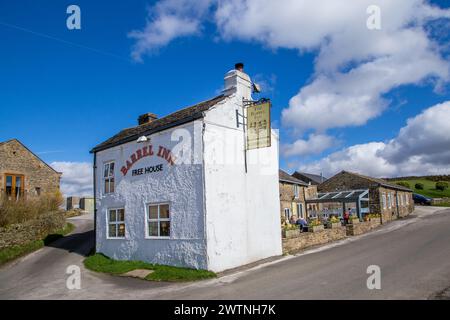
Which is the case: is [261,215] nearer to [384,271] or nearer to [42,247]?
[384,271]

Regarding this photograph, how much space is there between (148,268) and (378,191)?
2301cm

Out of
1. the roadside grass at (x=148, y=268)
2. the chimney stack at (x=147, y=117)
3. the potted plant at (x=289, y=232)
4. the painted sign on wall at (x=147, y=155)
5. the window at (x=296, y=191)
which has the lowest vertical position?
the roadside grass at (x=148, y=268)

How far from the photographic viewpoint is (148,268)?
46.1 ft

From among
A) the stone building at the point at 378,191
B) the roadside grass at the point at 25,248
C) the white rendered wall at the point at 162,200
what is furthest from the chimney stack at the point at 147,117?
the stone building at the point at 378,191

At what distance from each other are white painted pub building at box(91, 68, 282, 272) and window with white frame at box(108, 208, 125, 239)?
0.04 metres

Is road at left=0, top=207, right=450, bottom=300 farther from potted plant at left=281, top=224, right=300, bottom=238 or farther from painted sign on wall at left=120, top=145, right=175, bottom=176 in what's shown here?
painted sign on wall at left=120, top=145, right=175, bottom=176

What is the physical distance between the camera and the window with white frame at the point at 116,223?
1659 centimetres

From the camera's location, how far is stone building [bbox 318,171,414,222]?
1222 inches

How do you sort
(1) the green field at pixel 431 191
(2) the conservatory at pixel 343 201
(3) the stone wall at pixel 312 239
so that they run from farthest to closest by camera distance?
Answer: (1) the green field at pixel 431 191 → (2) the conservatory at pixel 343 201 → (3) the stone wall at pixel 312 239

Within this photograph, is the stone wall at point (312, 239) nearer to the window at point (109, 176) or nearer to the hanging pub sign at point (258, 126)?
the hanging pub sign at point (258, 126)

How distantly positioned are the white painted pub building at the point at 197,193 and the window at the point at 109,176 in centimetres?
5

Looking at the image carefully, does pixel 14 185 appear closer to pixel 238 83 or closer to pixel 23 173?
pixel 23 173

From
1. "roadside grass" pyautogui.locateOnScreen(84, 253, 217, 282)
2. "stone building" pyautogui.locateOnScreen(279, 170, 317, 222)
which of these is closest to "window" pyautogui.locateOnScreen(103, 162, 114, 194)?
"roadside grass" pyautogui.locateOnScreen(84, 253, 217, 282)
